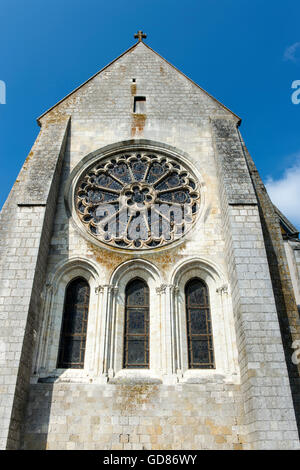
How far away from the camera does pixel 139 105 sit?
38.7 feet

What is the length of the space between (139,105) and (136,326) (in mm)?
6840

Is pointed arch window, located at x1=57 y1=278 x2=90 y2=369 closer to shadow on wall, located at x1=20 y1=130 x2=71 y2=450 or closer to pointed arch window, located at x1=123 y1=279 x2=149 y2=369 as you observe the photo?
shadow on wall, located at x1=20 y1=130 x2=71 y2=450

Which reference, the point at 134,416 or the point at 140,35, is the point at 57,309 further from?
the point at 140,35

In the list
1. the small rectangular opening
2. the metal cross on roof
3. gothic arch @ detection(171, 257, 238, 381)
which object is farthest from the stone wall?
the metal cross on roof

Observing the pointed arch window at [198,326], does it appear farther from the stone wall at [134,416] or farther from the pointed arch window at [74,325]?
the pointed arch window at [74,325]

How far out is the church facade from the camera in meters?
7.06

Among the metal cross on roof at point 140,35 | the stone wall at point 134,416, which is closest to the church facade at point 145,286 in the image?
the stone wall at point 134,416

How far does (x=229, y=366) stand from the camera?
786 cm

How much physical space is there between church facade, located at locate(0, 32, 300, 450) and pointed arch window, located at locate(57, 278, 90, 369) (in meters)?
0.03

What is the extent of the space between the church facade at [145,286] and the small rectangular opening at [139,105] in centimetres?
3

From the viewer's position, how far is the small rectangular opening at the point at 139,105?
11.6 metres

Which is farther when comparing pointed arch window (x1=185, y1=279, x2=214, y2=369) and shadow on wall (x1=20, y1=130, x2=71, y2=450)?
pointed arch window (x1=185, y1=279, x2=214, y2=369)
